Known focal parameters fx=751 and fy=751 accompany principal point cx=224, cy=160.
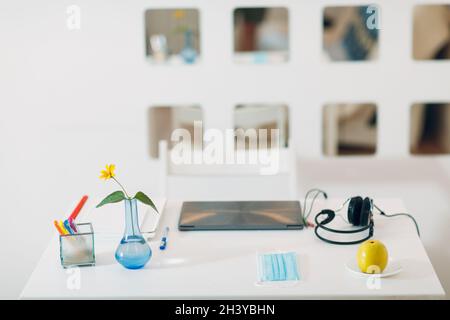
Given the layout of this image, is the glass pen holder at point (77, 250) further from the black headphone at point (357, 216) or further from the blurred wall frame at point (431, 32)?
the blurred wall frame at point (431, 32)

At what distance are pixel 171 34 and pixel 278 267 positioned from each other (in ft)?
4.78

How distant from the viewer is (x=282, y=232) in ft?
6.40

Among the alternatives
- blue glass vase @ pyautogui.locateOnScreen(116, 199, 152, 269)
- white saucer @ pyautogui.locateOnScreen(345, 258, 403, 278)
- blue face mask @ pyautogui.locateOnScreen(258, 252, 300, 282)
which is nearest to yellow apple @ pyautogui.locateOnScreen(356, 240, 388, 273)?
white saucer @ pyautogui.locateOnScreen(345, 258, 403, 278)

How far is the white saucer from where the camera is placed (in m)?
1.62

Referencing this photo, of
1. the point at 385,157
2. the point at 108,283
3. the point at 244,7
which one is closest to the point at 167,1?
the point at 244,7

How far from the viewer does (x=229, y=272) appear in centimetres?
168

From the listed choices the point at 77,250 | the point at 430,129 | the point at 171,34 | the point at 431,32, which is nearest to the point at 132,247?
the point at 77,250

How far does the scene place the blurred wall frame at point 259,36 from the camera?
281 centimetres

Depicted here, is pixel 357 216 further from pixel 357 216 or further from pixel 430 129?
pixel 430 129

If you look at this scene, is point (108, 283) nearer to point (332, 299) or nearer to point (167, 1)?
point (332, 299)

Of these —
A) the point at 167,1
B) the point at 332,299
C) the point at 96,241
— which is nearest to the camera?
the point at 332,299
